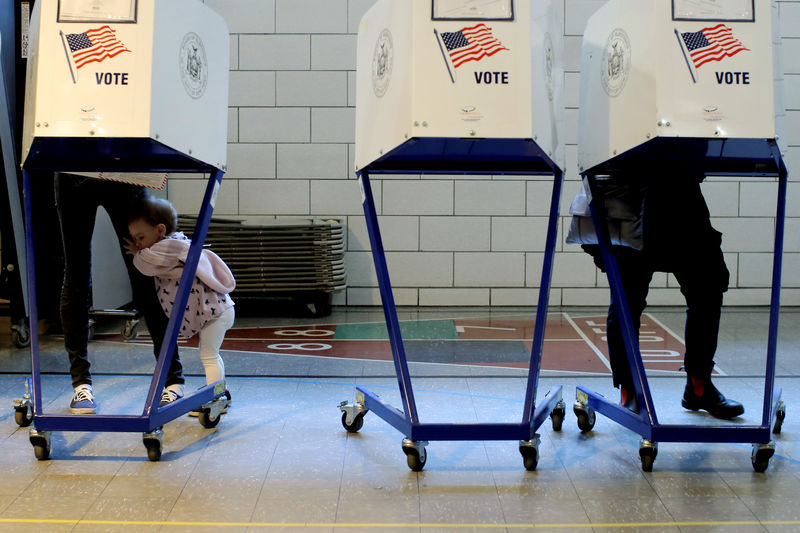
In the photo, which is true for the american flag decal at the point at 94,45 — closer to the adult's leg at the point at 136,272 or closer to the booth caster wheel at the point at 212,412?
the adult's leg at the point at 136,272

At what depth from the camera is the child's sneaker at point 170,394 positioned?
8.93 ft

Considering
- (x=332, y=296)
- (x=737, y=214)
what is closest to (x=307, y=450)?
(x=332, y=296)

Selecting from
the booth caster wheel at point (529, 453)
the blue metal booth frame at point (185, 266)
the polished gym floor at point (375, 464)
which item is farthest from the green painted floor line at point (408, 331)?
the booth caster wheel at point (529, 453)

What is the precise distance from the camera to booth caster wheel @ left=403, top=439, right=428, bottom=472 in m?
2.25

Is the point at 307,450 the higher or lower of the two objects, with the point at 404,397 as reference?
lower

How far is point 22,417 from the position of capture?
8.68ft

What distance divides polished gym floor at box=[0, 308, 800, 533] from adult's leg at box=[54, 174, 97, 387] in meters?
0.22

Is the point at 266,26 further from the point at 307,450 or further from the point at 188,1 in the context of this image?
the point at 307,450

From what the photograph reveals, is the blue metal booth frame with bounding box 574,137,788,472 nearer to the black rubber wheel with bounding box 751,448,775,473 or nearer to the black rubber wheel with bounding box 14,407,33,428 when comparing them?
the black rubber wheel with bounding box 751,448,775,473

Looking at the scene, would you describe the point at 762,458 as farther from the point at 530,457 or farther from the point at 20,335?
the point at 20,335

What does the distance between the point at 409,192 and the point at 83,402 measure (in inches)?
122

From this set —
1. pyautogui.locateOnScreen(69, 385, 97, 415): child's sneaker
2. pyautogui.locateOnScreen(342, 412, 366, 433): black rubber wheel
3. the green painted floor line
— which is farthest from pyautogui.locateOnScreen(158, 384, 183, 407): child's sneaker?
the green painted floor line

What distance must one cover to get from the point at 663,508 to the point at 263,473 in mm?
1003

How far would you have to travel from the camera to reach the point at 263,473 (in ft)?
7.39
